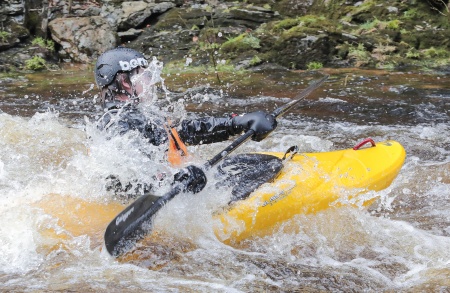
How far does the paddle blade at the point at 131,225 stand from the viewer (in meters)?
3.11

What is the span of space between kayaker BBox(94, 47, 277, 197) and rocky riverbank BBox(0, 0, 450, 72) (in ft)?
20.2

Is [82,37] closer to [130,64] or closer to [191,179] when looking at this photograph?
[130,64]

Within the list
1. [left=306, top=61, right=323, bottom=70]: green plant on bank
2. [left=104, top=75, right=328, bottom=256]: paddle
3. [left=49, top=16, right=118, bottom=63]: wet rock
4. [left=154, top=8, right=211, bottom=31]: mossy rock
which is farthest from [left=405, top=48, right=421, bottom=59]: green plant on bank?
[left=104, top=75, right=328, bottom=256]: paddle

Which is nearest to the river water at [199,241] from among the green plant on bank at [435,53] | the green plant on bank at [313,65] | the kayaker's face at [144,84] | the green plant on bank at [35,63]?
the kayaker's face at [144,84]

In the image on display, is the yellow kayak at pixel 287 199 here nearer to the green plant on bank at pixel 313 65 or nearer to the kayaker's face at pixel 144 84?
the kayaker's face at pixel 144 84

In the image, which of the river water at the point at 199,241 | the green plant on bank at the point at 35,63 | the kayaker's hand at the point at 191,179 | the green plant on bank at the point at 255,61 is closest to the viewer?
the river water at the point at 199,241

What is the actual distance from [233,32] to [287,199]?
879cm

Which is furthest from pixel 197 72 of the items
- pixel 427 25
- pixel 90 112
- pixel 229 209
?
pixel 229 209

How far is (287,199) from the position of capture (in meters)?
3.80

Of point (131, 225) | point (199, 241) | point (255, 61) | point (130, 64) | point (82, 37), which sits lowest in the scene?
point (82, 37)

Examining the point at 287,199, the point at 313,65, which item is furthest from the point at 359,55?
the point at 287,199

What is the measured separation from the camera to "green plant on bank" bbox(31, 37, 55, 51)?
1225 cm

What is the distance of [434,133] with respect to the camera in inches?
247

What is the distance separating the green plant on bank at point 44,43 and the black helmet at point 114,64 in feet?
29.7
